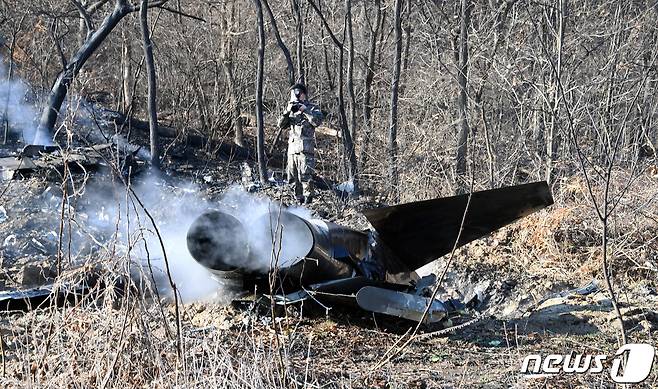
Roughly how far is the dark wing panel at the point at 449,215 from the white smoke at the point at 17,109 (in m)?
8.62

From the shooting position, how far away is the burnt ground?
185 inches

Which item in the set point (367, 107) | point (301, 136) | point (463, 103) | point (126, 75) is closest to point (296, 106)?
point (301, 136)

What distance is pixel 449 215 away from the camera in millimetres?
7801

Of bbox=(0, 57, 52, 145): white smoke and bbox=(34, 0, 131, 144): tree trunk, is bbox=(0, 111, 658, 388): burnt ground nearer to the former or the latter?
bbox=(34, 0, 131, 144): tree trunk

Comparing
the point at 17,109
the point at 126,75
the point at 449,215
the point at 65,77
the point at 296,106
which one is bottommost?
the point at 449,215

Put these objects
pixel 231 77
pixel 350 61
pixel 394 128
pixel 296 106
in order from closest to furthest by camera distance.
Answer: pixel 296 106 < pixel 394 128 < pixel 350 61 < pixel 231 77

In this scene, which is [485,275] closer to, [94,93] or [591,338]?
[591,338]

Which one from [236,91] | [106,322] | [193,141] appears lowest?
→ [106,322]

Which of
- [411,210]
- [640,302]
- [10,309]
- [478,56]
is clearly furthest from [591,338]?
[478,56]

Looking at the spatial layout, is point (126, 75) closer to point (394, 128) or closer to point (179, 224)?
point (394, 128)

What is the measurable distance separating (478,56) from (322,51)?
6928 millimetres

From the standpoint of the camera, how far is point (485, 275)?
33.1 ft

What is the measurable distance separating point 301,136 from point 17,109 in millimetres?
6496

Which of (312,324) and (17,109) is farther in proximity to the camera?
(17,109)
